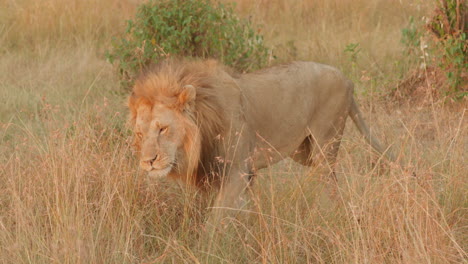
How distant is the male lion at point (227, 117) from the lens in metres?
3.62

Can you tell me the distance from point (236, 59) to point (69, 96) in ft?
Answer: 4.84

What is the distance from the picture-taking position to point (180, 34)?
6.26 meters

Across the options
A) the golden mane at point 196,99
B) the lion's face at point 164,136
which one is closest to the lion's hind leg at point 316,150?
the golden mane at point 196,99

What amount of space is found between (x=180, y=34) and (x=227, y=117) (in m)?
2.52

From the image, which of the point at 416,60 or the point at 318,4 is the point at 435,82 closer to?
the point at 416,60

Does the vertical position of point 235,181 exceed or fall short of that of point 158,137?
it falls short

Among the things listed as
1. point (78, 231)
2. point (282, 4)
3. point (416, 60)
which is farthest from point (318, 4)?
point (78, 231)

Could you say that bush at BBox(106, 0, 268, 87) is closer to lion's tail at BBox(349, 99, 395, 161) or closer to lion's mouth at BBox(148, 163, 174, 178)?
lion's tail at BBox(349, 99, 395, 161)

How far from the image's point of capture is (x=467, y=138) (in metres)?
5.12

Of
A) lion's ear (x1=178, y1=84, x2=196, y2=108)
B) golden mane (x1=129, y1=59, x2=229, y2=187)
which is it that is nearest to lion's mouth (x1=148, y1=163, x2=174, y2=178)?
golden mane (x1=129, y1=59, x2=229, y2=187)

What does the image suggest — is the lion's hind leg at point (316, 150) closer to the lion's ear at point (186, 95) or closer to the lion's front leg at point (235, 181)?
the lion's front leg at point (235, 181)

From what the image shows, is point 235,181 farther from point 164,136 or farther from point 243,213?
point 164,136

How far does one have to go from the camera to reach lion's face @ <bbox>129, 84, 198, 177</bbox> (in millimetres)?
3496

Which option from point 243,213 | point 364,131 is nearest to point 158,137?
point 243,213
